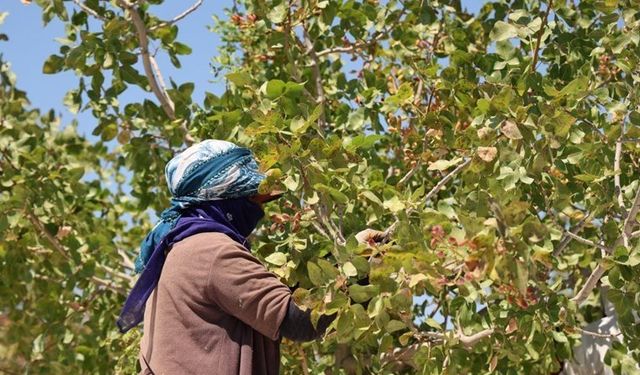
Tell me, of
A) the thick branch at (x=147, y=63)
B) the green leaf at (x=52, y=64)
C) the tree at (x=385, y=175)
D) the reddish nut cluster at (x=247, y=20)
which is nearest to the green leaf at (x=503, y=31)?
the tree at (x=385, y=175)

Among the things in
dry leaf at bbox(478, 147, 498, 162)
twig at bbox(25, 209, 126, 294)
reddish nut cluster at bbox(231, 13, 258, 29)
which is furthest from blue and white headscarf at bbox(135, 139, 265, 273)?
twig at bbox(25, 209, 126, 294)

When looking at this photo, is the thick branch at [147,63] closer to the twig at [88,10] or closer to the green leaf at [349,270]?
the twig at [88,10]

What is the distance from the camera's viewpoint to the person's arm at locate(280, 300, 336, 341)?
7.95 feet

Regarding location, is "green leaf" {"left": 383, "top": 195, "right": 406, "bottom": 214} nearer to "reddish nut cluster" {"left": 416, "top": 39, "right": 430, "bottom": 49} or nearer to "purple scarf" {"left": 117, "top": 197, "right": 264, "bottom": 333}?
"purple scarf" {"left": 117, "top": 197, "right": 264, "bottom": 333}

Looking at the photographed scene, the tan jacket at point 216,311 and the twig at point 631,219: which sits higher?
the tan jacket at point 216,311

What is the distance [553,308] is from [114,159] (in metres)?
3.11

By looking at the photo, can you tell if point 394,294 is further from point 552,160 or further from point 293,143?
point 552,160

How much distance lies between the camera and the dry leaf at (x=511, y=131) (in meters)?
2.58

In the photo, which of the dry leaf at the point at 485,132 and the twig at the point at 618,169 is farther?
the twig at the point at 618,169

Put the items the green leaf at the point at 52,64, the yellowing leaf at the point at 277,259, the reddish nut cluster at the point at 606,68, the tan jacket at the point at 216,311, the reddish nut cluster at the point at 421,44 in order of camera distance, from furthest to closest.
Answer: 1. the reddish nut cluster at the point at 421,44
2. the green leaf at the point at 52,64
3. the reddish nut cluster at the point at 606,68
4. the yellowing leaf at the point at 277,259
5. the tan jacket at the point at 216,311

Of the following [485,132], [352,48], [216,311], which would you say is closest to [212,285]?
[216,311]

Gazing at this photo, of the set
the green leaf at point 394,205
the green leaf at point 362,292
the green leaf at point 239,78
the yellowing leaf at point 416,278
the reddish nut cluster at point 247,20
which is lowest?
the green leaf at point 362,292

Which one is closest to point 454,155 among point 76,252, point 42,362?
point 76,252

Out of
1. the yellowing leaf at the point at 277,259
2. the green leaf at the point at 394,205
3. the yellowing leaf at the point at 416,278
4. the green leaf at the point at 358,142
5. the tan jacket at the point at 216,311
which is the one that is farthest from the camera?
the green leaf at the point at 358,142
